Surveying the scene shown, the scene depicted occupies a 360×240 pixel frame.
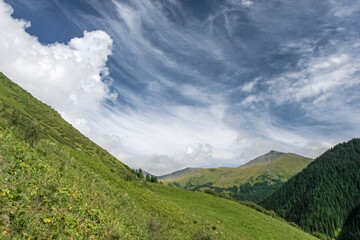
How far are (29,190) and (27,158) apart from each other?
329 centimetres

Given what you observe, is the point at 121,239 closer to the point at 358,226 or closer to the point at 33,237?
the point at 33,237

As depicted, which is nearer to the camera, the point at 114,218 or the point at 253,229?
the point at 114,218

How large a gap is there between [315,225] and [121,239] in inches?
9113

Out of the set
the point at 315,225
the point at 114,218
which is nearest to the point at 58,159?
the point at 114,218

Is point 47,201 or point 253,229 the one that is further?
point 253,229

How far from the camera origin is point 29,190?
9.18 m

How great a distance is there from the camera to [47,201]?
954cm

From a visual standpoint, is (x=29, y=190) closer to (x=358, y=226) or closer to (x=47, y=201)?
(x=47, y=201)

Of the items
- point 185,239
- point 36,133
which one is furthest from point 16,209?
point 185,239

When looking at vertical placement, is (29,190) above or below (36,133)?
below

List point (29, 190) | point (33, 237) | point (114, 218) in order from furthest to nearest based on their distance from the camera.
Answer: point (114, 218) < point (29, 190) < point (33, 237)

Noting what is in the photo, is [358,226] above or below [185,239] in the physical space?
above

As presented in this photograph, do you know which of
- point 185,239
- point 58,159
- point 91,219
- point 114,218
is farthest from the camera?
point 185,239

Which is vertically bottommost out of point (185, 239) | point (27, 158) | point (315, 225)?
point (185, 239)
